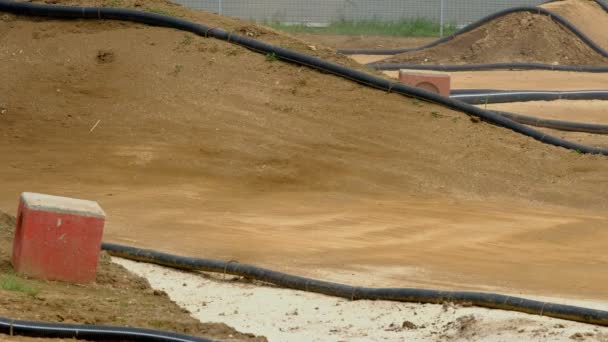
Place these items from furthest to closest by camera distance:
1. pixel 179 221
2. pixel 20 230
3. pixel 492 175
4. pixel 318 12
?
pixel 318 12 → pixel 492 175 → pixel 179 221 → pixel 20 230

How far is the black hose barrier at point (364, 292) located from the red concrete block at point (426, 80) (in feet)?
28.5

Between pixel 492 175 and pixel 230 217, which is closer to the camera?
pixel 230 217

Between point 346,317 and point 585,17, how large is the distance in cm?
2510

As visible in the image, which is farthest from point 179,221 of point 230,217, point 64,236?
point 64,236

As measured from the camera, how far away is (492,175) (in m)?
15.1

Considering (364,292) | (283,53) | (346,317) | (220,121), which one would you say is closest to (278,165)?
(220,121)

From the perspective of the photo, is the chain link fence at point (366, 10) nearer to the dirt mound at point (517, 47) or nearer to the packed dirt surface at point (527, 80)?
the dirt mound at point (517, 47)

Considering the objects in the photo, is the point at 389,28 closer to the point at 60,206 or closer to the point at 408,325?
the point at 60,206

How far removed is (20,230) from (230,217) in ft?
12.8

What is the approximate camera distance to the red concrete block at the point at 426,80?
18.5 m

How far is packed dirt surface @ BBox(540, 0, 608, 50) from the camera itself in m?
31.9

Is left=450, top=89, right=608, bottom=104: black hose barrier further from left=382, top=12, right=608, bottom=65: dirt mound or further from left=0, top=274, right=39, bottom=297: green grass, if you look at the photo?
left=0, top=274, right=39, bottom=297: green grass

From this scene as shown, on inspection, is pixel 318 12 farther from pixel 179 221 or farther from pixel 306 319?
Answer: pixel 306 319

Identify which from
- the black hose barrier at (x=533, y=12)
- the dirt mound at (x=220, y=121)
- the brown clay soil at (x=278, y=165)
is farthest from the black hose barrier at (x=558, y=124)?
the black hose barrier at (x=533, y=12)
